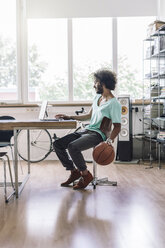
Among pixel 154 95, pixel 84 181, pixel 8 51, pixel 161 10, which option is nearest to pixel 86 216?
pixel 84 181

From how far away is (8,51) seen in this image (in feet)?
20.4

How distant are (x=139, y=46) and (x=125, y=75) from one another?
22.2 inches

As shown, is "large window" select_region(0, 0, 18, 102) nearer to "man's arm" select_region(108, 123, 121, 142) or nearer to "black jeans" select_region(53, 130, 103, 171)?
"black jeans" select_region(53, 130, 103, 171)

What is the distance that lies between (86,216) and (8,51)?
13.7 ft

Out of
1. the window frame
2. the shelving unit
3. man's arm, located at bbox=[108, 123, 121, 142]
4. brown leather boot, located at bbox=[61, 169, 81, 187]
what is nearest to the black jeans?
brown leather boot, located at bbox=[61, 169, 81, 187]

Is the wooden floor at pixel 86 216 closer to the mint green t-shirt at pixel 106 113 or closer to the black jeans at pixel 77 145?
the black jeans at pixel 77 145

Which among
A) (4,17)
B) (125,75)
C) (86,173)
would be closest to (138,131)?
(125,75)

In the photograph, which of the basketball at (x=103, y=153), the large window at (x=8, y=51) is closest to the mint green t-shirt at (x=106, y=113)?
the basketball at (x=103, y=153)

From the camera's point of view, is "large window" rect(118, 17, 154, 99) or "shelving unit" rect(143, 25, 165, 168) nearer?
"shelving unit" rect(143, 25, 165, 168)

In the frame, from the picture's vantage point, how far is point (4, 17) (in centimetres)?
621

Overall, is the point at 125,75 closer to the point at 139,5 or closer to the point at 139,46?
the point at 139,46

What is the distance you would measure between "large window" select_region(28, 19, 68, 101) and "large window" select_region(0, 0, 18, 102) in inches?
11.0

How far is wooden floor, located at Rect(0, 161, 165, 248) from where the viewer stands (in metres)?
2.24

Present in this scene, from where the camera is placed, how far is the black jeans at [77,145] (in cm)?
363
